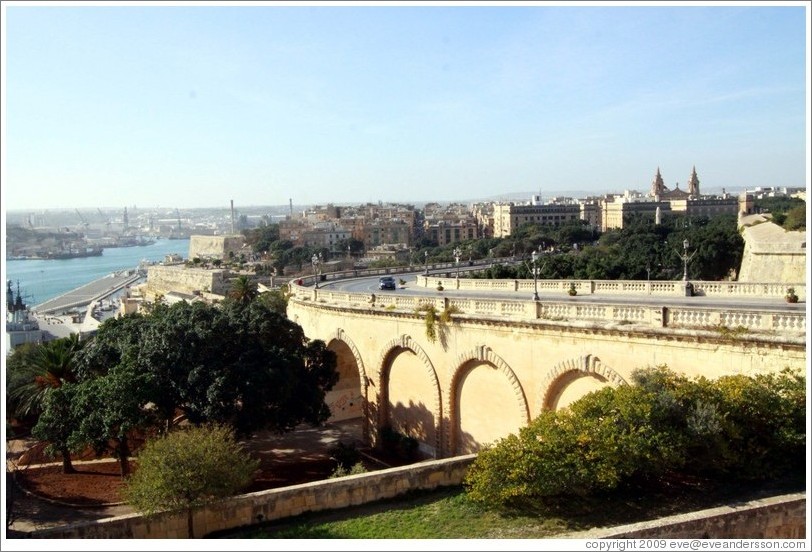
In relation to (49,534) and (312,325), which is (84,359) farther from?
(49,534)

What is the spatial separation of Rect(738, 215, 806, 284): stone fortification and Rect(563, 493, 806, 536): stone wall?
26.6m

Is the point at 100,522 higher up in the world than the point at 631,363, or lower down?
lower down

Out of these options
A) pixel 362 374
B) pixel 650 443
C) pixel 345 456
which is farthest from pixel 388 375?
pixel 650 443

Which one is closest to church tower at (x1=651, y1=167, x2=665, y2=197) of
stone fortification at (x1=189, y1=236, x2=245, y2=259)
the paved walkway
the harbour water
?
stone fortification at (x1=189, y1=236, x2=245, y2=259)

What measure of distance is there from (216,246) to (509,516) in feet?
445

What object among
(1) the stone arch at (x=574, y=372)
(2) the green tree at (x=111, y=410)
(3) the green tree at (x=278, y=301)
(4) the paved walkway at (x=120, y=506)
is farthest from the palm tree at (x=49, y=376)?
(1) the stone arch at (x=574, y=372)

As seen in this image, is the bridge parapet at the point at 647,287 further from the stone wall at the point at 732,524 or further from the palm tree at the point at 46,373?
the palm tree at the point at 46,373

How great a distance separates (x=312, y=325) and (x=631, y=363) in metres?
13.8

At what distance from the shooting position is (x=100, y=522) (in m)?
11.2

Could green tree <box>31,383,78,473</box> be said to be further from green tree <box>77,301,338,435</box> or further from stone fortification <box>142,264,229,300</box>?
stone fortification <box>142,264,229,300</box>

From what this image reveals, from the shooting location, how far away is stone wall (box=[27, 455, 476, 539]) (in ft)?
37.1

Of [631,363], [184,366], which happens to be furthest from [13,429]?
[631,363]

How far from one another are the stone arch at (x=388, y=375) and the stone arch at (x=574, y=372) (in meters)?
4.31

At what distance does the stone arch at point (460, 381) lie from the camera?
1739 centimetres
